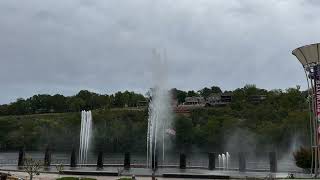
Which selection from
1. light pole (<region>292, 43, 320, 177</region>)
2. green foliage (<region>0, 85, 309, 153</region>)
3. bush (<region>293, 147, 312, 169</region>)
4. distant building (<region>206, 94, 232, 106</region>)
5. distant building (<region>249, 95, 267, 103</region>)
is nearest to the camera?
light pole (<region>292, 43, 320, 177</region>)

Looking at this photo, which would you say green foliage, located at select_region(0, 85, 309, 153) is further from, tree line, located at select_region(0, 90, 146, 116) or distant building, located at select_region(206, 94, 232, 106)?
tree line, located at select_region(0, 90, 146, 116)

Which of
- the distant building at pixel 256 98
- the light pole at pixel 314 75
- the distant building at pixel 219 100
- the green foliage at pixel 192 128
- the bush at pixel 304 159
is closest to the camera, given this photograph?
the light pole at pixel 314 75

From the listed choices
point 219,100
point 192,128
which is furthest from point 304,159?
point 219,100

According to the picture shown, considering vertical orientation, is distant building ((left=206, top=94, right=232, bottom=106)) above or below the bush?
above

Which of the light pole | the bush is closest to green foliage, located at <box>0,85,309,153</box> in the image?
the bush

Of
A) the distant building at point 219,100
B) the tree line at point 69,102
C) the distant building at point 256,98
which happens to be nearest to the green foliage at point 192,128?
the distant building at point 256,98

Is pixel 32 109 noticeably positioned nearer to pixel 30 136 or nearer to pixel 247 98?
pixel 30 136

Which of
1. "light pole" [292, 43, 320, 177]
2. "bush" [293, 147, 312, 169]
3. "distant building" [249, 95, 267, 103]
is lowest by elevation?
"bush" [293, 147, 312, 169]

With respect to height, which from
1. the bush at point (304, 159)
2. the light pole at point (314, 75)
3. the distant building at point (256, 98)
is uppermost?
the distant building at point (256, 98)

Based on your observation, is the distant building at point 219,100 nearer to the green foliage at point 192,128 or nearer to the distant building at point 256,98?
the distant building at point 256,98

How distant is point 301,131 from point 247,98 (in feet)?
208

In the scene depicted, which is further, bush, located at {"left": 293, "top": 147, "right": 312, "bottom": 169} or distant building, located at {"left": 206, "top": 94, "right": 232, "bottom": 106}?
distant building, located at {"left": 206, "top": 94, "right": 232, "bottom": 106}

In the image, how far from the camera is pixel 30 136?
398ft

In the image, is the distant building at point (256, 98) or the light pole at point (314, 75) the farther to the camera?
the distant building at point (256, 98)
